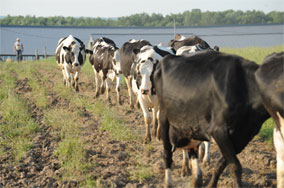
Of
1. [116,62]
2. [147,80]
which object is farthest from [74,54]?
[147,80]

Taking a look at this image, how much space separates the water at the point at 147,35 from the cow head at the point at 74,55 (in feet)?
87.7

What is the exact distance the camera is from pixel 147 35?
45156 millimetres

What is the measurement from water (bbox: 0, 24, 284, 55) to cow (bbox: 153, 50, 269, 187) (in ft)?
Answer: 119

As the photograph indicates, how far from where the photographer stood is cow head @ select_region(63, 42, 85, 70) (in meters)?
15.5

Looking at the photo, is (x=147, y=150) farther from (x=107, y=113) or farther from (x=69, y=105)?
(x=69, y=105)

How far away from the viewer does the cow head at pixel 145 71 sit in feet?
26.3

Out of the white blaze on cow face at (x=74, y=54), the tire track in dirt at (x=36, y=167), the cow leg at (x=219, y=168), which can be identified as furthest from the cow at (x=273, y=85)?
the white blaze on cow face at (x=74, y=54)

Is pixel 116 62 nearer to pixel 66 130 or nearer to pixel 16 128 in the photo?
pixel 66 130

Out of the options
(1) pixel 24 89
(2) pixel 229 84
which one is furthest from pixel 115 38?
(2) pixel 229 84

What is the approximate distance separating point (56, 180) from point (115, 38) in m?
38.7

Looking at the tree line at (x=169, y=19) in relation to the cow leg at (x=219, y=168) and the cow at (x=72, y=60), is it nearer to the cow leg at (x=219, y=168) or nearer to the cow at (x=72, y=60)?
the cow at (x=72, y=60)

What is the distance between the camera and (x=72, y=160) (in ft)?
21.8

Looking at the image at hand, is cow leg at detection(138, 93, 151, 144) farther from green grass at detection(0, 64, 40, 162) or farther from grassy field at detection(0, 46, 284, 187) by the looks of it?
green grass at detection(0, 64, 40, 162)

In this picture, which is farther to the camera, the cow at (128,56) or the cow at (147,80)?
the cow at (128,56)
